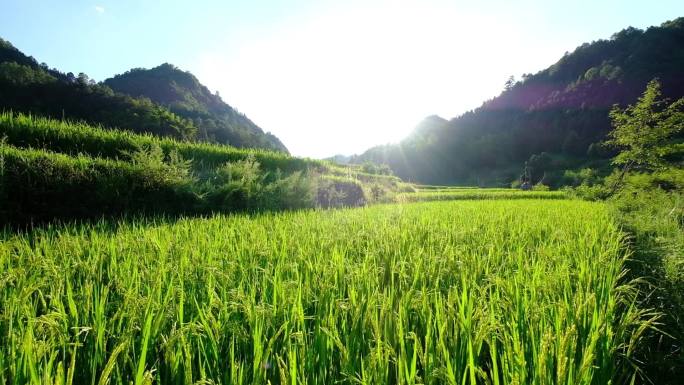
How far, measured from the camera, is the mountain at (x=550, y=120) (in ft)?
173

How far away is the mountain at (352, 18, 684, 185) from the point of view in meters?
52.7

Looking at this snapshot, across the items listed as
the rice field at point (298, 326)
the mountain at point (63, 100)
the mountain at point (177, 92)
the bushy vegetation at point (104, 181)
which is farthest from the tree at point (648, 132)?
the mountain at point (177, 92)

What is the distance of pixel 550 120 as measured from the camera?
64.2 metres

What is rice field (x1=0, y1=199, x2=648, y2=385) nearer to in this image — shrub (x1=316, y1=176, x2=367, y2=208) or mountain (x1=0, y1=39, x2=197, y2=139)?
shrub (x1=316, y1=176, x2=367, y2=208)

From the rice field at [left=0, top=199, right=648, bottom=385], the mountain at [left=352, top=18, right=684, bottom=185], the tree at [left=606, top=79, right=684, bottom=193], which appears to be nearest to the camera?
the rice field at [left=0, top=199, right=648, bottom=385]

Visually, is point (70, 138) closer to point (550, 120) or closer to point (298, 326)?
point (298, 326)

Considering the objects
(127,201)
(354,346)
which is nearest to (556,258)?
(354,346)

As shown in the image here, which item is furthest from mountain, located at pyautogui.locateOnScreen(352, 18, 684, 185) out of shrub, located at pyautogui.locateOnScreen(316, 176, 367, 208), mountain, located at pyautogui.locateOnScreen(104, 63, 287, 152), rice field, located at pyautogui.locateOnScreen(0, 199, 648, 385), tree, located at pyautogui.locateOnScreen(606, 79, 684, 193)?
rice field, located at pyautogui.locateOnScreen(0, 199, 648, 385)

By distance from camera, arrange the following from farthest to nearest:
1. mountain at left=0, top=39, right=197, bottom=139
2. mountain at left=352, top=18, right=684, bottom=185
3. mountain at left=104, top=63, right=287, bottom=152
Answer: mountain at left=104, top=63, right=287, bottom=152, mountain at left=352, top=18, right=684, bottom=185, mountain at left=0, top=39, right=197, bottom=139

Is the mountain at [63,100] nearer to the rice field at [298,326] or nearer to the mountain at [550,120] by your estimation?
the rice field at [298,326]

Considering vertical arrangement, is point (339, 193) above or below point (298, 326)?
above

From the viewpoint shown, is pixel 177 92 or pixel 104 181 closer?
pixel 104 181

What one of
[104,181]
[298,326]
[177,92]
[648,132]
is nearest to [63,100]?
[104,181]

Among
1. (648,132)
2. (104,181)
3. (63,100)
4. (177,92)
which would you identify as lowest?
(104,181)
